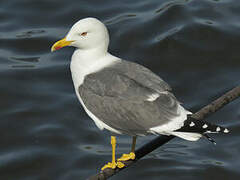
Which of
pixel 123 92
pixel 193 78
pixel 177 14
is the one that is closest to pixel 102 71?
pixel 123 92

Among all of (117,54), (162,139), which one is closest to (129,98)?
(162,139)

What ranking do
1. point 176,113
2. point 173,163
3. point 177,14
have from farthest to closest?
point 177,14, point 173,163, point 176,113

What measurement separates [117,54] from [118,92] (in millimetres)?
3886

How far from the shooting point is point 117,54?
7.91m

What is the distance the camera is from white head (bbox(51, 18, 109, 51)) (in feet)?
13.5

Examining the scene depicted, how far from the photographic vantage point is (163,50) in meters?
7.95

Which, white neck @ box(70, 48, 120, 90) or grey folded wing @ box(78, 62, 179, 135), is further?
white neck @ box(70, 48, 120, 90)

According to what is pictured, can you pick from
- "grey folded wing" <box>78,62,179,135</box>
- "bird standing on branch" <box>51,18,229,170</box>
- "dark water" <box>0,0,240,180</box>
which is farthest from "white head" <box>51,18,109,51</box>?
"dark water" <box>0,0,240,180</box>

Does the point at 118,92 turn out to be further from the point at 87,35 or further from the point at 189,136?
the point at 189,136

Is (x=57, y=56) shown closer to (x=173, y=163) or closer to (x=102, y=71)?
(x=173, y=163)

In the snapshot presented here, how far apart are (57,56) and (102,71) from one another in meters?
3.85

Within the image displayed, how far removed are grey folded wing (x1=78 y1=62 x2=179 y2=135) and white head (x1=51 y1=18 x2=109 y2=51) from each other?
20 centimetres

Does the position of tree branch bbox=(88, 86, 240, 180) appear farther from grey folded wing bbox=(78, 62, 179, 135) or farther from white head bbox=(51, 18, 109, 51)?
white head bbox=(51, 18, 109, 51)

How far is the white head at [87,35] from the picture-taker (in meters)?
4.12
